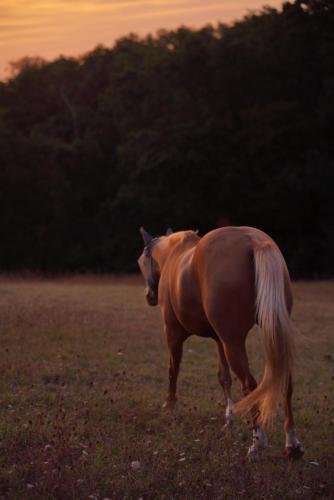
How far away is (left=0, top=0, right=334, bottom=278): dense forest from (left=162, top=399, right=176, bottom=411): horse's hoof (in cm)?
2534

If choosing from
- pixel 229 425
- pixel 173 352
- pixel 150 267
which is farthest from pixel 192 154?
pixel 229 425

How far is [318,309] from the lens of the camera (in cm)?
2116

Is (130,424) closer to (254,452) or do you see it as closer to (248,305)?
(254,452)

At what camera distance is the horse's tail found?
631cm

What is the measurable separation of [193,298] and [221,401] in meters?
2.29

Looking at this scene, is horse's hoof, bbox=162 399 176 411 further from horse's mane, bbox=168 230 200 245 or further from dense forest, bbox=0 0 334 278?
dense forest, bbox=0 0 334 278

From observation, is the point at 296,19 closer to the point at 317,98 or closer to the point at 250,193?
the point at 317,98

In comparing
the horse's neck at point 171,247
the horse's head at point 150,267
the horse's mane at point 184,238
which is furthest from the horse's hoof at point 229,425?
the horse's head at point 150,267

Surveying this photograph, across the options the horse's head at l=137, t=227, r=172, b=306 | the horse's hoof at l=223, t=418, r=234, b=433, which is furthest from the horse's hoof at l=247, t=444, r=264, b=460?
the horse's head at l=137, t=227, r=172, b=306

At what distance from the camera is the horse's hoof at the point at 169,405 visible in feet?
27.3

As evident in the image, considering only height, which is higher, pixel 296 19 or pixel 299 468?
pixel 296 19

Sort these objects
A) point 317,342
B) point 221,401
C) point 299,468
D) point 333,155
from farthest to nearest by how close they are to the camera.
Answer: point 333,155
point 317,342
point 221,401
point 299,468

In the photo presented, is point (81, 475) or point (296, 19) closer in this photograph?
point (81, 475)

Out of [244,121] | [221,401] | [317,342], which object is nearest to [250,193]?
A: [244,121]
